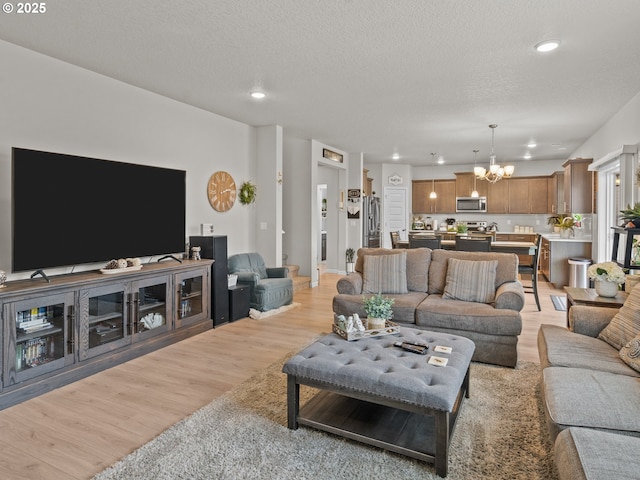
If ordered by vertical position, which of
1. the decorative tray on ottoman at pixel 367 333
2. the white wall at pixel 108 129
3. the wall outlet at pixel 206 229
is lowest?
the decorative tray on ottoman at pixel 367 333

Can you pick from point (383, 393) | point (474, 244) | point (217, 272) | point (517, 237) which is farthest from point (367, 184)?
point (383, 393)

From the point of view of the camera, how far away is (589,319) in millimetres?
2986

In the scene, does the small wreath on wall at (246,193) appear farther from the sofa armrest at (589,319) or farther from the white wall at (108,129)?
the sofa armrest at (589,319)

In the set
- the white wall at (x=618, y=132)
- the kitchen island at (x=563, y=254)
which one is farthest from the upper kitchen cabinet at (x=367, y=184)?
the white wall at (x=618, y=132)

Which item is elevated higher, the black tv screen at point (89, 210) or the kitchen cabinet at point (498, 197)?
the kitchen cabinet at point (498, 197)

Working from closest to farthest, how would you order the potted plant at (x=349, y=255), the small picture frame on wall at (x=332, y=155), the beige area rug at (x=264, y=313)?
the beige area rug at (x=264, y=313) < the small picture frame on wall at (x=332, y=155) < the potted plant at (x=349, y=255)

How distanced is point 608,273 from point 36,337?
457 centimetres

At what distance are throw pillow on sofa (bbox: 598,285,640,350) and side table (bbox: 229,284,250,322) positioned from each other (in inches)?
149

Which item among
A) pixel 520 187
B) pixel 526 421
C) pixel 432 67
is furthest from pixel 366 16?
pixel 520 187

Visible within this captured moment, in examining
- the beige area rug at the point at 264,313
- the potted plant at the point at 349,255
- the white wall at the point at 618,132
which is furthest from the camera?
the potted plant at the point at 349,255

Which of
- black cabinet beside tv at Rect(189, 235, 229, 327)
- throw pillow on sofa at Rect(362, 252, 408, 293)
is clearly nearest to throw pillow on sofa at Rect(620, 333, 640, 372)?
throw pillow on sofa at Rect(362, 252, 408, 293)

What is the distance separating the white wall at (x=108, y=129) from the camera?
10.9 ft

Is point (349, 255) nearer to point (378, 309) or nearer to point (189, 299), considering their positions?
point (189, 299)

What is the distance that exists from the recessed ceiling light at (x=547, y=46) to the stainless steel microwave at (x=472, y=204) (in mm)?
7328
